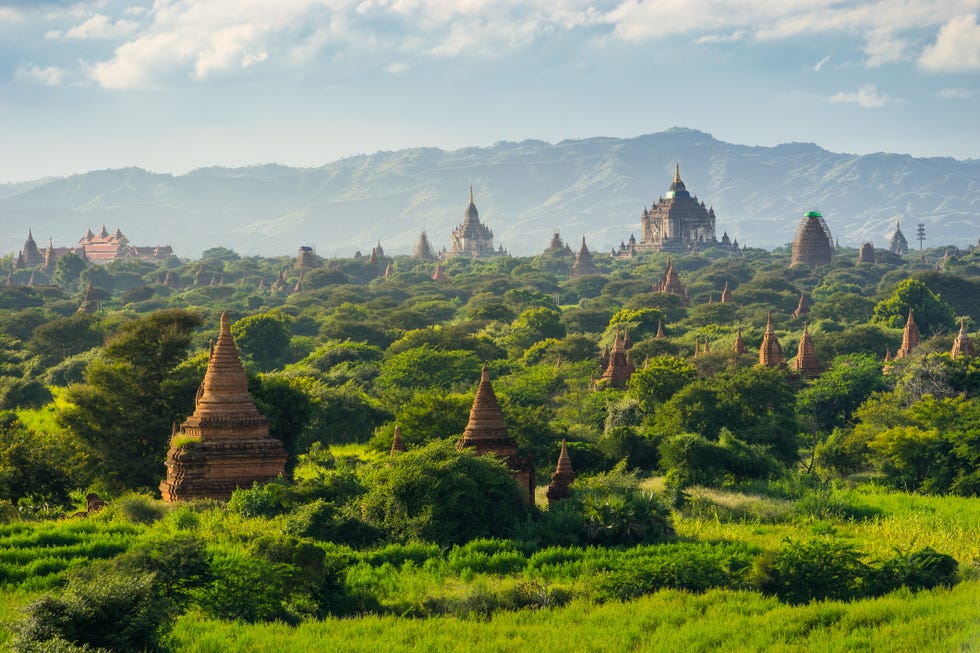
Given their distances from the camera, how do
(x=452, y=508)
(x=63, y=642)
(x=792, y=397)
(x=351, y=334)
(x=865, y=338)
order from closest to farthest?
(x=63, y=642)
(x=452, y=508)
(x=792, y=397)
(x=865, y=338)
(x=351, y=334)

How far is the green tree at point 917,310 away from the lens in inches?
4107

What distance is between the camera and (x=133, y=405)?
4338 cm

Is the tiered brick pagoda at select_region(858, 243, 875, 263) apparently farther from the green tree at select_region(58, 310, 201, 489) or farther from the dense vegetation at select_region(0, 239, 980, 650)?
the green tree at select_region(58, 310, 201, 489)

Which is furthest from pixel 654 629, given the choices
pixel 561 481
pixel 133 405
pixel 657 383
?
pixel 657 383

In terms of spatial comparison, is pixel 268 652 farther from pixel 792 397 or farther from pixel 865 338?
pixel 865 338

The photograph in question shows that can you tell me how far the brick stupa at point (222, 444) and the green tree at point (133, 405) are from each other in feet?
15.1

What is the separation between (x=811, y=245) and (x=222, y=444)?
153534mm

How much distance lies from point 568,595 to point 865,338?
58309mm

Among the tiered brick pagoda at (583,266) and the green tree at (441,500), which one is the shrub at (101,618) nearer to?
the green tree at (441,500)

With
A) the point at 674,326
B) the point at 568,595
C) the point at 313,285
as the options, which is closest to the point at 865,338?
the point at 674,326

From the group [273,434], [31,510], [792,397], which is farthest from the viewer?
[792,397]

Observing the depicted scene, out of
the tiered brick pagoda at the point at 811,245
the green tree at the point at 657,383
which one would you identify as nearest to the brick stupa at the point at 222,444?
the green tree at the point at 657,383

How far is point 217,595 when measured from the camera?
95.9ft

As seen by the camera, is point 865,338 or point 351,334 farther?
point 351,334
